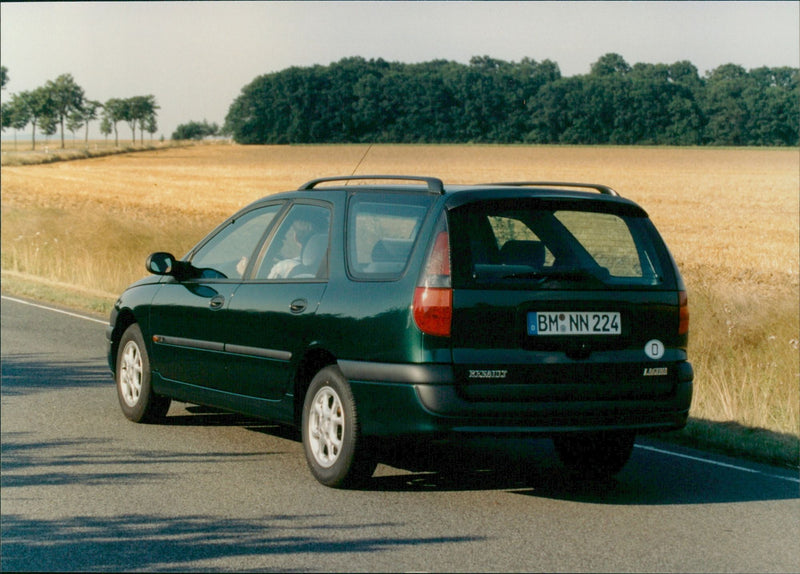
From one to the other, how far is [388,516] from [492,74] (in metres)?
46.3

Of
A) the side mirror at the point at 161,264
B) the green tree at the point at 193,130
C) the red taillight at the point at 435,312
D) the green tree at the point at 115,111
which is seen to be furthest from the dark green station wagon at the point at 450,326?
the green tree at the point at 193,130

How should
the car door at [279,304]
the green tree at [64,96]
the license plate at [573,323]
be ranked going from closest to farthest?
1. the license plate at [573,323]
2. the car door at [279,304]
3. the green tree at [64,96]

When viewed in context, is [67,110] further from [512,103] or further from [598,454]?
[598,454]

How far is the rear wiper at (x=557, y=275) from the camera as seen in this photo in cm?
659

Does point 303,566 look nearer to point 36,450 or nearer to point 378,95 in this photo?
point 36,450

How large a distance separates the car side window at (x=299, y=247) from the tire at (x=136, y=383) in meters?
1.63

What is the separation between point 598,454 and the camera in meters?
7.55

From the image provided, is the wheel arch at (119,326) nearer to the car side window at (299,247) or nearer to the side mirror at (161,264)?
the side mirror at (161,264)

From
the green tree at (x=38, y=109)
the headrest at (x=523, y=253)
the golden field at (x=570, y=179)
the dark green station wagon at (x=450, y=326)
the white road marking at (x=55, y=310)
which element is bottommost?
the white road marking at (x=55, y=310)

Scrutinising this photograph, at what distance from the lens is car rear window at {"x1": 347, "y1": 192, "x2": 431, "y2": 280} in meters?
6.84

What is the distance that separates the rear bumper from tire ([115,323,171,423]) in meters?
2.68

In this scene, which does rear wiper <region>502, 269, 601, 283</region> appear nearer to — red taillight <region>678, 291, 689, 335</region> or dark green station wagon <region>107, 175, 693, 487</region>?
dark green station wagon <region>107, 175, 693, 487</region>

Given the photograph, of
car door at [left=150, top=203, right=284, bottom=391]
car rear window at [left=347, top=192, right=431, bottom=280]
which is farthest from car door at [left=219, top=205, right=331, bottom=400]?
car rear window at [left=347, top=192, right=431, bottom=280]

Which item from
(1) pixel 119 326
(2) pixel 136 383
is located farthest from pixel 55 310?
(2) pixel 136 383
